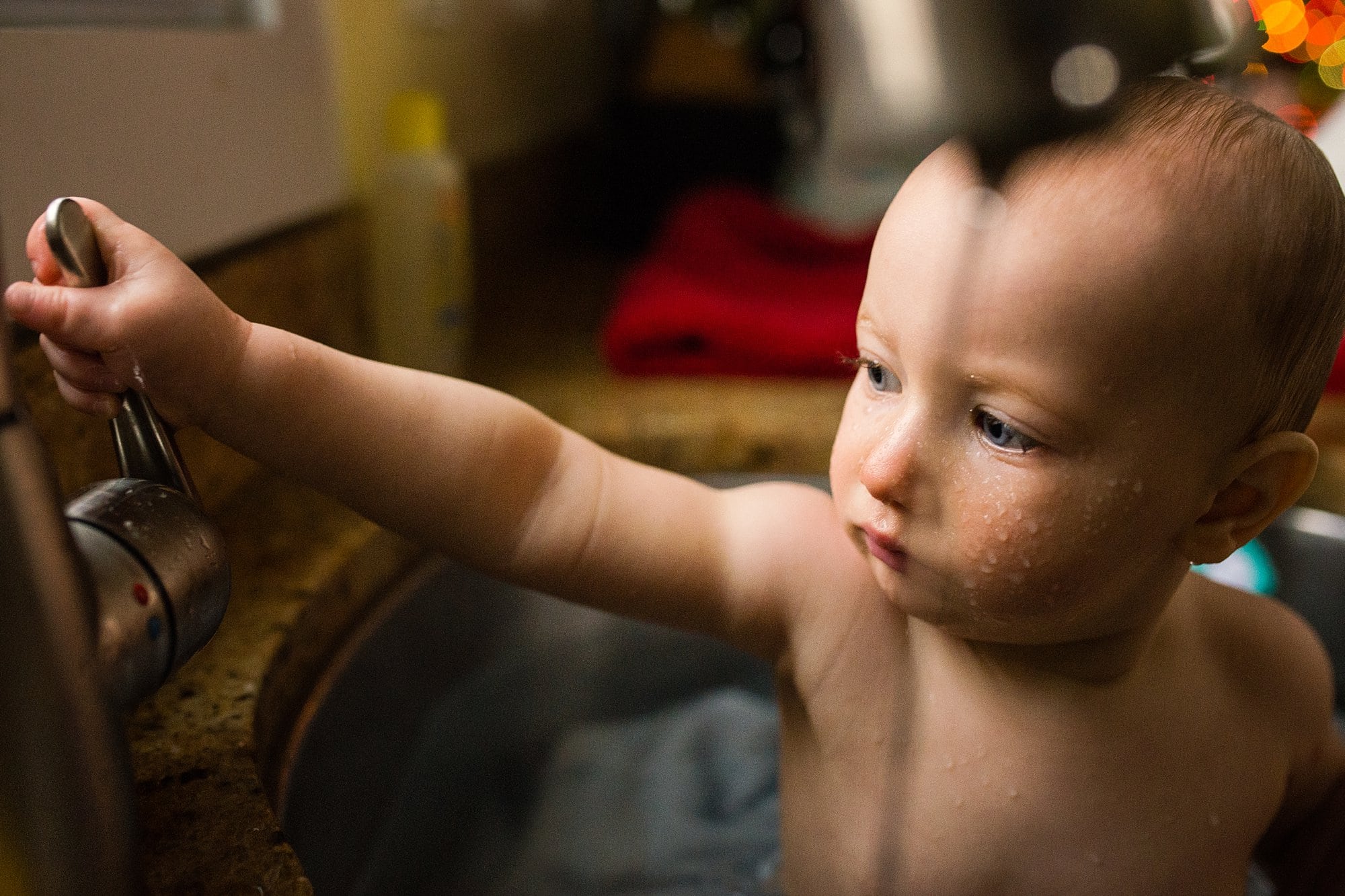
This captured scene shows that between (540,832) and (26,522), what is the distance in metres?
0.58

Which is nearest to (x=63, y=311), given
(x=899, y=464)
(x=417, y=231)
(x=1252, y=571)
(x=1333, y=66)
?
(x=899, y=464)

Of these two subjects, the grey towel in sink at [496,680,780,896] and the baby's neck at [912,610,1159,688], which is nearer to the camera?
the baby's neck at [912,610,1159,688]

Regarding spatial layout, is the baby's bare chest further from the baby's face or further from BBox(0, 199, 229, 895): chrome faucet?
BBox(0, 199, 229, 895): chrome faucet

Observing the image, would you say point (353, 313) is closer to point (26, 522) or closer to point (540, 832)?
point (540, 832)

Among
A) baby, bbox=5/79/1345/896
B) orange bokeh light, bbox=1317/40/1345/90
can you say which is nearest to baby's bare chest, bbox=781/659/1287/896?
baby, bbox=5/79/1345/896

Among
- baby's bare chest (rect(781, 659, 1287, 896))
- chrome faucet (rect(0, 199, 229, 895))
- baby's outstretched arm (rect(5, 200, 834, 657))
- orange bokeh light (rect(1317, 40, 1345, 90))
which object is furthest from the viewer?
orange bokeh light (rect(1317, 40, 1345, 90))

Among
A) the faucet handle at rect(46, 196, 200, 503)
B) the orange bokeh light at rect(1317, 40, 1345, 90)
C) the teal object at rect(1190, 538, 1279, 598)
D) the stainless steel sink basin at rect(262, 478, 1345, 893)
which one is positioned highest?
the orange bokeh light at rect(1317, 40, 1345, 90)

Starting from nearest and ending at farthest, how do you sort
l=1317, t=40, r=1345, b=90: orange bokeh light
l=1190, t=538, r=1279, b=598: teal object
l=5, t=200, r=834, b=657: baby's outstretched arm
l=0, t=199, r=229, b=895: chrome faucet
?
l=0, t=199, r=229, b=895: chrome faucet
l=5, t=200, r=834, b=657: baby's outstretched arm
l=1190, t=538, r=1279, b=598: teal object
l=1317, t=40, r=1345, b=90: orange bokeh light

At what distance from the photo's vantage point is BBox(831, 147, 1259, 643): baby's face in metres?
0.41

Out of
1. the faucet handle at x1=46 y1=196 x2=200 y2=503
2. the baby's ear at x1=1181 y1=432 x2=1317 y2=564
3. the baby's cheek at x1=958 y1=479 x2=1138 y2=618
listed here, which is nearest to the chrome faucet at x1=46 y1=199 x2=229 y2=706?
the faucet handle at x1=46 y1=196 x2=200 y2=503

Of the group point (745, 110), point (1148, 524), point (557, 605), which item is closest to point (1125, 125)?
point (1148, 524)

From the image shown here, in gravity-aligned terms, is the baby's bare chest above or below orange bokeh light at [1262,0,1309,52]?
below

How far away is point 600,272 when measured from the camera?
5.15 feet

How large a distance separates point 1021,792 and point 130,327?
47 centimetres
